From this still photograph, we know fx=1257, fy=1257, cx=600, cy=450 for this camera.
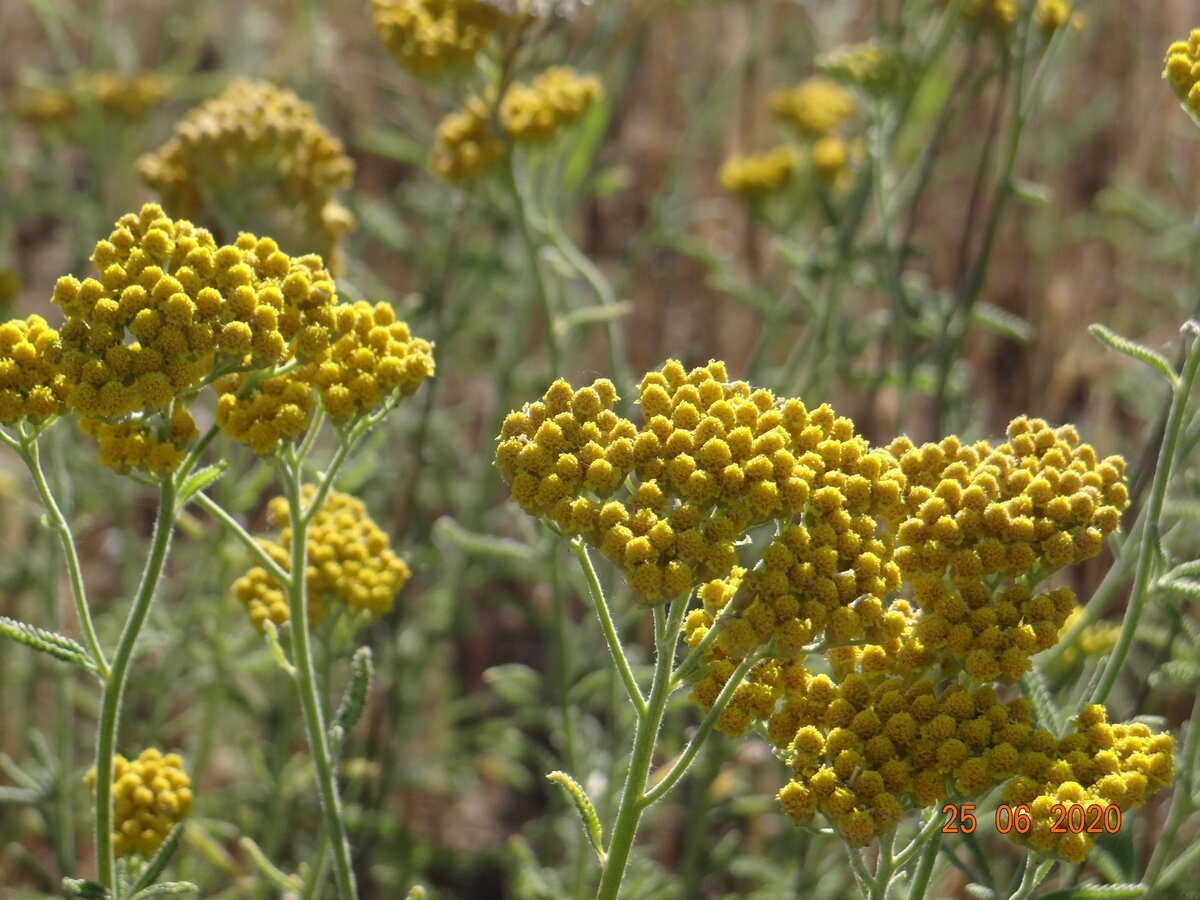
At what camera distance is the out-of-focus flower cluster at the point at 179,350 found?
2254 millimetres

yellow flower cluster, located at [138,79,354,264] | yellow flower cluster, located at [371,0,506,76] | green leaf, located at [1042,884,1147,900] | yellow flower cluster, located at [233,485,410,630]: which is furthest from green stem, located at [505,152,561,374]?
green leaf, located at [1042,884,1147,900]

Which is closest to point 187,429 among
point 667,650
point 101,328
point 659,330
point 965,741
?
point 101,328

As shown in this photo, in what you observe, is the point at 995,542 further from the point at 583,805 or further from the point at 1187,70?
the point at 1187,70

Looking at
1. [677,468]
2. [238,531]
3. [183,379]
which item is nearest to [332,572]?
[238,531]

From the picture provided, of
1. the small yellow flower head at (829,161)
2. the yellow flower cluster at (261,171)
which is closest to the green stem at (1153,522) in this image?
the yellow flower cluster at (261,171)

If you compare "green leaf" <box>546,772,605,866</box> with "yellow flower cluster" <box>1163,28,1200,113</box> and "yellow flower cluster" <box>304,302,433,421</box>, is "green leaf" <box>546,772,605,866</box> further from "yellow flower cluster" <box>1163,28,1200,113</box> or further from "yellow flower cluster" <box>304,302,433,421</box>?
"yellow flower cluster" <box>1163,28,1200,113</box>

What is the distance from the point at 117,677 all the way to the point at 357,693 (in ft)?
1.66

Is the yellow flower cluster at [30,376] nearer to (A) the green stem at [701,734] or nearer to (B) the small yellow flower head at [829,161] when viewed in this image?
(A) the green stem at [701,734]

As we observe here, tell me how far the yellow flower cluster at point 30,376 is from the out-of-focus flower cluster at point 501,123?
1837mm

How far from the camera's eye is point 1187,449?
305 cm

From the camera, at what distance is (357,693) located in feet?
8.72

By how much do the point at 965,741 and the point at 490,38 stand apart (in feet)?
8.76

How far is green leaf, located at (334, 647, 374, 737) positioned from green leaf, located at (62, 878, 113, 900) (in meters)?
0.53

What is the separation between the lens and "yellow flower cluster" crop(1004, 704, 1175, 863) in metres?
2.13
